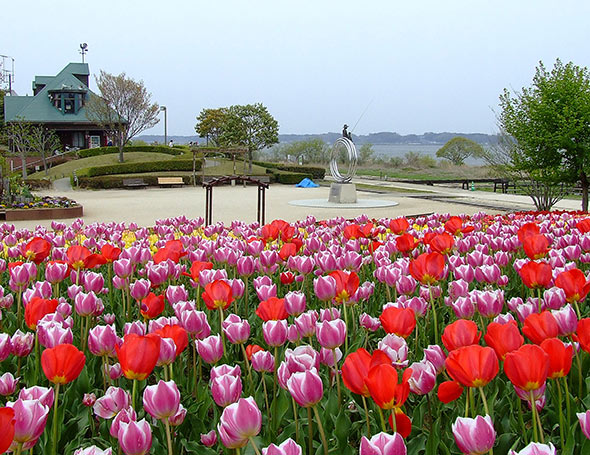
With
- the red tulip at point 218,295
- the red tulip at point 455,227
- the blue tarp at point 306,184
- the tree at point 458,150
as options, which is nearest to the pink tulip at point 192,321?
the red tulip at point 218,295

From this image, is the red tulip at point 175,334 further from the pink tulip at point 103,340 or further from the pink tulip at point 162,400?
the pink tulip at point 162,400

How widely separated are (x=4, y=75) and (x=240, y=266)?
7437 centimetres

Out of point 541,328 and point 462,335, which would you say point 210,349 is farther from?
point 541,328

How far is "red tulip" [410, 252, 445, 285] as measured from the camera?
8.48 ft

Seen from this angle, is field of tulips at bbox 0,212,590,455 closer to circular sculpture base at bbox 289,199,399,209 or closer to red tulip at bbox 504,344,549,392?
red tulip at bbox 504,344,549,392

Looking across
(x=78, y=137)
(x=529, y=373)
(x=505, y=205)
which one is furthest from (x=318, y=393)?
(x=78, y=137)

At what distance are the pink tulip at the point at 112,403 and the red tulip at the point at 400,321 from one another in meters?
0.77

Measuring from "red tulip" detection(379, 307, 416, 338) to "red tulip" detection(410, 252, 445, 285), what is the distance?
74 cm

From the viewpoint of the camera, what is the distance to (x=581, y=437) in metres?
1.71

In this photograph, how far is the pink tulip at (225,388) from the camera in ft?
5.02

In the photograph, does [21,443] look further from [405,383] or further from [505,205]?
[505,205]

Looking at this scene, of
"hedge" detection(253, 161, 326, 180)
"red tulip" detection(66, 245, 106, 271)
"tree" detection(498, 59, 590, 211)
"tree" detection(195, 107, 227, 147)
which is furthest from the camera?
"tree" detection(195, 107, 227, 147)

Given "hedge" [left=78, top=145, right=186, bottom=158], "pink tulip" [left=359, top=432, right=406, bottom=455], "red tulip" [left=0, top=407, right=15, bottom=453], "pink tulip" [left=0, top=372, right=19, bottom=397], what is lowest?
"hedge" [left=78, top=145, right=186, bottom=158]

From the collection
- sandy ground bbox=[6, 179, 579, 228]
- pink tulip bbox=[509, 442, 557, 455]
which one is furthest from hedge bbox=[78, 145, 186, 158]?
Answer: pink tulip bbox=[509, 442, 557, 455]
